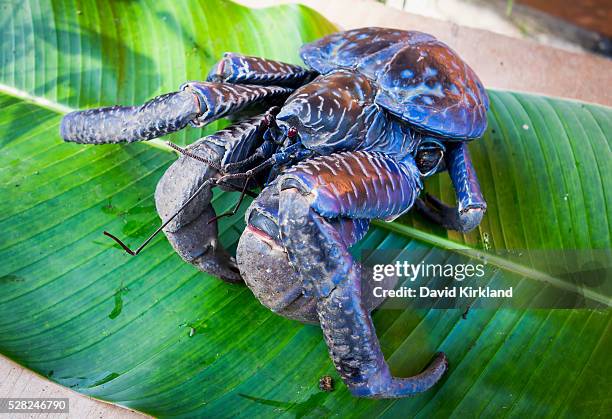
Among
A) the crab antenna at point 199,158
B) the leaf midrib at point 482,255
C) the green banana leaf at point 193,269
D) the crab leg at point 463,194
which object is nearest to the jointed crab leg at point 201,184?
the crab antenna at point 199,158

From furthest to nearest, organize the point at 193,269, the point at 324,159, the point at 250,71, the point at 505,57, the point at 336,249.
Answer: the point at 505,57 → the point at 193,269 → the point at 250,71 → the point at 324,159 → the point at 336,249

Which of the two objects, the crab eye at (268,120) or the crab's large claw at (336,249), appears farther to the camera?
the crab eye at (268,120)

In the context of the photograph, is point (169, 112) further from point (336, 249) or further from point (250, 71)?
point (336, 249)

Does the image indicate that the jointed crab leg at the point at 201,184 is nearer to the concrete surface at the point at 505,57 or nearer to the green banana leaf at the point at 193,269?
the green banana leaf at the point at 193,269

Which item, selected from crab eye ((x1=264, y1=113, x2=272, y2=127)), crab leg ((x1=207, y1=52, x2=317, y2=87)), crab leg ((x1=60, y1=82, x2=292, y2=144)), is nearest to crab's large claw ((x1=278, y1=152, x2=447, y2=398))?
crab eye ((x1=264, y1=113, x2=272, y2=127))

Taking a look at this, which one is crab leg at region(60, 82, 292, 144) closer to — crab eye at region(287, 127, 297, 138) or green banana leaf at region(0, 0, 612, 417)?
crab eye at region(287, 127, 297, 138)

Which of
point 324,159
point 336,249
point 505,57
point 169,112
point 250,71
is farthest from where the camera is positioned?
point 505,57

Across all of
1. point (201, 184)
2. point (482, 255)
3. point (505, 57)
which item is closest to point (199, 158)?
point (201, 184)

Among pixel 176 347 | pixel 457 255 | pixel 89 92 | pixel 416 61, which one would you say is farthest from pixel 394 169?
pixel 89 92

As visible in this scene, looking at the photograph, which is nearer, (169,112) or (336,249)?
(336,249)
